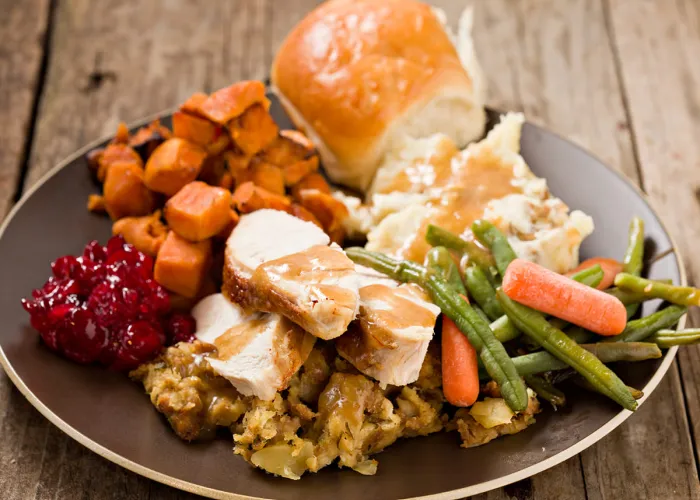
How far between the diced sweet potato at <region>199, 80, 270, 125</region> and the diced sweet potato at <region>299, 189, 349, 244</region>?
0.50 metres

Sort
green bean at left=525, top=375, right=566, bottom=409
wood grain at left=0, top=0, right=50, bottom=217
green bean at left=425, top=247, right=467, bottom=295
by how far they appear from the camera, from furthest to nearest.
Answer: wood grain at left=0, top=0, right=50, bottom=217 < green bean at left=425, top=247, right=467, bottom=295 < green bean at left=525, top=375, right=566, bottom=409

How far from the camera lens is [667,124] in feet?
17.6

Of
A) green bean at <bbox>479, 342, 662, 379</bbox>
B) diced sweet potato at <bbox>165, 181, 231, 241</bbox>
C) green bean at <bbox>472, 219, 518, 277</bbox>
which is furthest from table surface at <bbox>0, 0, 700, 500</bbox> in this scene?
diced sweet potato at <bbox>165, 181, 231, 241</bbox>

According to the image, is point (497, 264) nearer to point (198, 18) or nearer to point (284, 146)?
point (284, 146)

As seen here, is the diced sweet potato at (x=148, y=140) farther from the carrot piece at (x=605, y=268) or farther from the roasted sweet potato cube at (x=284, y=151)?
the carrot piece at (x=605, y=268)

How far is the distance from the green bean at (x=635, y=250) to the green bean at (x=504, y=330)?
0.78m

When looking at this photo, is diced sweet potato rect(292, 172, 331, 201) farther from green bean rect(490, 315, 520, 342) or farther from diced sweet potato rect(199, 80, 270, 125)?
green bean rect(490, 315, 520, 342)

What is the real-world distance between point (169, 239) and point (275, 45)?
9.29 feet

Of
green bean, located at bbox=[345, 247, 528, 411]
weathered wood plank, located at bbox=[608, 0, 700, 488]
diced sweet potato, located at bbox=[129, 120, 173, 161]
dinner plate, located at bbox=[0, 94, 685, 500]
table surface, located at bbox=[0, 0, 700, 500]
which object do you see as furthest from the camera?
table surface, located at bbox=[0, 0, 700, 500]

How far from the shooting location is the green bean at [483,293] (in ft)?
10.9

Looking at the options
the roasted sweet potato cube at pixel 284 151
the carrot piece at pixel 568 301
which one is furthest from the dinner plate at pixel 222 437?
the roasted sweet potato cube at pixel 284 151

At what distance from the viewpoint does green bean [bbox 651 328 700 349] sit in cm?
319

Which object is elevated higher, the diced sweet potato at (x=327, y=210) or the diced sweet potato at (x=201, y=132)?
the diced sweet potato at (x=201, y=132)

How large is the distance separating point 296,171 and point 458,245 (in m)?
0.99
